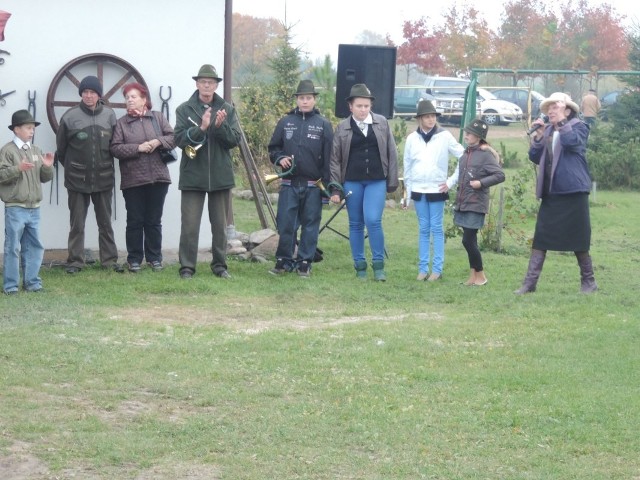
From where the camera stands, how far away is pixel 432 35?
49.0m

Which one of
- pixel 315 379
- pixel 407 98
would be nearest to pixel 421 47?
pixel 407 98

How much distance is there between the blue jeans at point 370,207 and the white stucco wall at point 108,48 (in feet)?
6.02

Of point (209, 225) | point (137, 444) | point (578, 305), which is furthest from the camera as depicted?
point (209, 225)

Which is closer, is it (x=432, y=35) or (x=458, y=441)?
(x=458, y=441)

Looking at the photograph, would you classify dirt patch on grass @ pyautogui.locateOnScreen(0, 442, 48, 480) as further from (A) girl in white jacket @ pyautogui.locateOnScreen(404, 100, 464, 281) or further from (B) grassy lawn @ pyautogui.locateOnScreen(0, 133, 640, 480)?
(A) girl in white jacket @ pyautogui.locateOnScreen(404, 100, 464, 281)

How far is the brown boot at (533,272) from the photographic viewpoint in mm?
11594

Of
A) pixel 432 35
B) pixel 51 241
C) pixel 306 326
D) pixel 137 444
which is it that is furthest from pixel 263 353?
pixel 432 35

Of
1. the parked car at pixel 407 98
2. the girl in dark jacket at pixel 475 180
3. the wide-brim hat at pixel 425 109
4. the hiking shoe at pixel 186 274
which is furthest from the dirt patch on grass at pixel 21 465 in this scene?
the parked car at pixel 407 98

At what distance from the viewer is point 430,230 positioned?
1247cm

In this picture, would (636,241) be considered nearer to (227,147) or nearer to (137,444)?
(227,147)

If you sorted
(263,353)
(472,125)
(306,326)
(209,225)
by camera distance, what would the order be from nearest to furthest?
(263,353), (306,326), (472,125), (209,225)

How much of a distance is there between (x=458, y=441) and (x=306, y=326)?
3398 mm

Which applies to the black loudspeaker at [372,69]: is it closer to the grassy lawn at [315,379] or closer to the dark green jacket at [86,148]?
the grassy lawn at [315,379]

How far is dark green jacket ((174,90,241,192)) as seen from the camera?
11.9 metres
